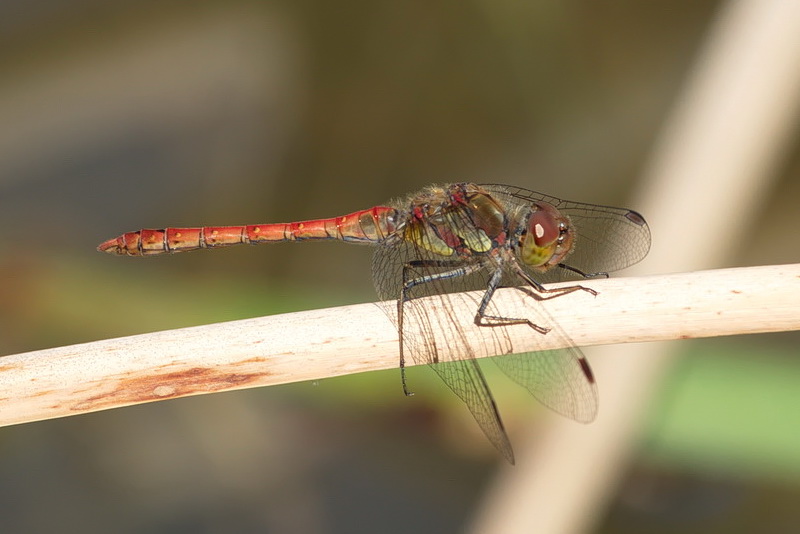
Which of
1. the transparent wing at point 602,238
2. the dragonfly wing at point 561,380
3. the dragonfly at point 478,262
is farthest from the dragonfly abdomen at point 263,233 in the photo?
the dragonfly wing at point 561,380

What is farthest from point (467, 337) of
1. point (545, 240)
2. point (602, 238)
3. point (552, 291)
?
point (602, 238)

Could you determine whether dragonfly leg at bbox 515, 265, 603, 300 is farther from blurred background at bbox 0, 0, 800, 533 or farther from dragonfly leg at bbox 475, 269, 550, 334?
blurred background at bbox 0, 0, 800, 533

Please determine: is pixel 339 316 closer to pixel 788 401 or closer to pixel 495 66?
pixel 788 401

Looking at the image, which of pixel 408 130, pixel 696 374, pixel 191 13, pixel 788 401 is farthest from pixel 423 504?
pixel 191 13

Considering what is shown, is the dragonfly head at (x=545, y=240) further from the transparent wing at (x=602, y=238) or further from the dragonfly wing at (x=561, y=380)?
the dragonfly wing at (x=561, y=380)

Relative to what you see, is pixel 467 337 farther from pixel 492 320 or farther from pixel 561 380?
pixel 561 380
